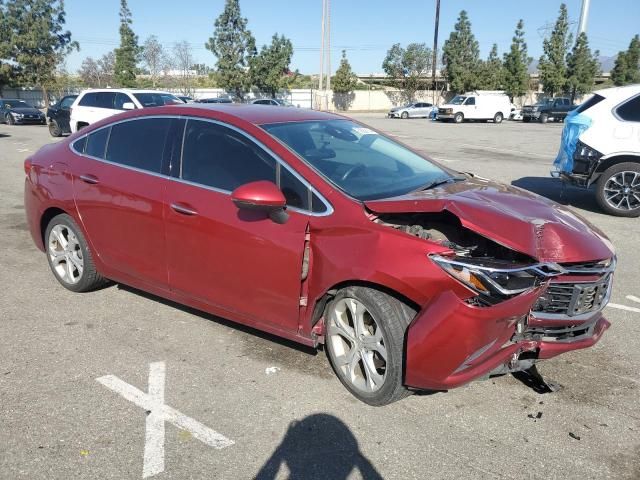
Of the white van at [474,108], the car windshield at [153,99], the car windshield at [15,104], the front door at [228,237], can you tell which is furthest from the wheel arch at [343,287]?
the white van at [474,108]

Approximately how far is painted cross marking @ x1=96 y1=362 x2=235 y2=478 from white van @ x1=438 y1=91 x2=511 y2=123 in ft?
120

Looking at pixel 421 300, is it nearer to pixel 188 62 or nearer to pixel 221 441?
pixel 221 441

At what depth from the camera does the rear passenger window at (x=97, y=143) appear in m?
4.48

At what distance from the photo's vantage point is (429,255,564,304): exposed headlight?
2746mm

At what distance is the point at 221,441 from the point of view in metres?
2.84

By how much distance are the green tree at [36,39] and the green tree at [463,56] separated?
35.0 meters

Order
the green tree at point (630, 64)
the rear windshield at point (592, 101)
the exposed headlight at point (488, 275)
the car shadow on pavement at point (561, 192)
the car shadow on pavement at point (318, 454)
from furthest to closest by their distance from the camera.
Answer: the green tree at point (630, 64), the car shadow on pavement at point (561, 192), the rear windshield at point (592, 101), the exposed headlight at point (488, 275), the car shadow on pavement at point (318, 454)

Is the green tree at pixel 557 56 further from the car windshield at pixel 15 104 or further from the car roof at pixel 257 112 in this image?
the car roof at pixel 257 112

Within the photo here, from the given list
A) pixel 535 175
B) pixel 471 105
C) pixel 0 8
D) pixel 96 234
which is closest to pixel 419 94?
pixel 471 105

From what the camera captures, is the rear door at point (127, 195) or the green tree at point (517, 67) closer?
the rear door at point (127, 195)

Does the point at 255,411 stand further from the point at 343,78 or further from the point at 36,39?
the point at 343,78

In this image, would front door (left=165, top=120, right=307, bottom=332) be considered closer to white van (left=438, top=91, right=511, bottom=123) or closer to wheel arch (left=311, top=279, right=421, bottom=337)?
wheel arch (left=311, top=279, right=421, bottom=337)

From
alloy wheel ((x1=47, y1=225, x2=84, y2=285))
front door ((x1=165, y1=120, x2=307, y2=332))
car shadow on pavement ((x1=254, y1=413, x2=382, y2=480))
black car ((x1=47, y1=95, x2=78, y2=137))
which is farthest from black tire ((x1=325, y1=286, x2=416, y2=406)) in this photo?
black car ((x1=47, y1=95, x2=78, y2=137))

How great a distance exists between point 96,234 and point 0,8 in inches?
1766
